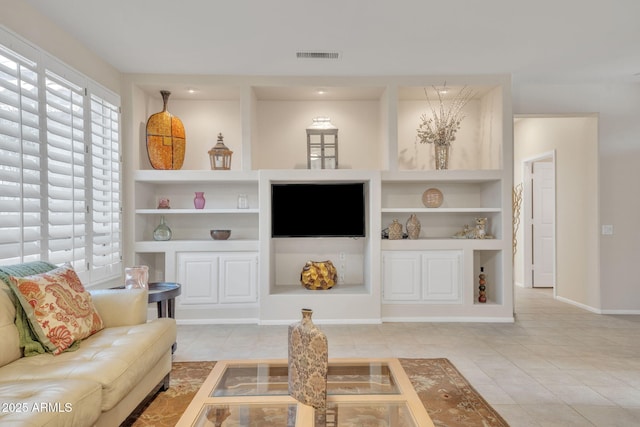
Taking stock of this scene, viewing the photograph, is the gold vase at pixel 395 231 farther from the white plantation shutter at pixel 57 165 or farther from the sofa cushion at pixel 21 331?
the sofa cushion at pixel 21 331

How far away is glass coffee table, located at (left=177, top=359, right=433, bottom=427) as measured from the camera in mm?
1753

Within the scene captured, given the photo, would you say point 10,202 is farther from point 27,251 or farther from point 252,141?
point 252,141

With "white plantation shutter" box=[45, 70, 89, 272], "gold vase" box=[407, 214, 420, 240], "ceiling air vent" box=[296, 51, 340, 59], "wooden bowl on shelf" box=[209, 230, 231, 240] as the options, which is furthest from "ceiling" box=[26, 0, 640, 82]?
"wooden bowl on shelf" box=[209, 230, 231, 240]

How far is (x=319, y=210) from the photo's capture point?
4.71 metres

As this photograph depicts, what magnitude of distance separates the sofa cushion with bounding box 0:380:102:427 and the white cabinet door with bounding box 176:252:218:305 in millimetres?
2741

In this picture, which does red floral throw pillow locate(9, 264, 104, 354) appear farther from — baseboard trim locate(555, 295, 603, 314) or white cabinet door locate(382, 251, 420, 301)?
baseboard trim locate(555, 295, 603, 314)

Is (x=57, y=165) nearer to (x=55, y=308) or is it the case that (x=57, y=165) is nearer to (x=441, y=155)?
(x=55, y=308)

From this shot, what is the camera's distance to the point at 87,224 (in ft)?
12.1

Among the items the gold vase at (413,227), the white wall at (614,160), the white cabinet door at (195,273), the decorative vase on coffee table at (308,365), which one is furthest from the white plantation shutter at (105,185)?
the white wall at (614,160)

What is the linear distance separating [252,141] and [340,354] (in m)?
2.56

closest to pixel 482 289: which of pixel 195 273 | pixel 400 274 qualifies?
pixel 400 274

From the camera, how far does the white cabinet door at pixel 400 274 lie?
464 centimetres

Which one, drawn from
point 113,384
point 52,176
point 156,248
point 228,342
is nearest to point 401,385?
point 113,384

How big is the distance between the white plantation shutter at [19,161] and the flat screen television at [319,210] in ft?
7.63
